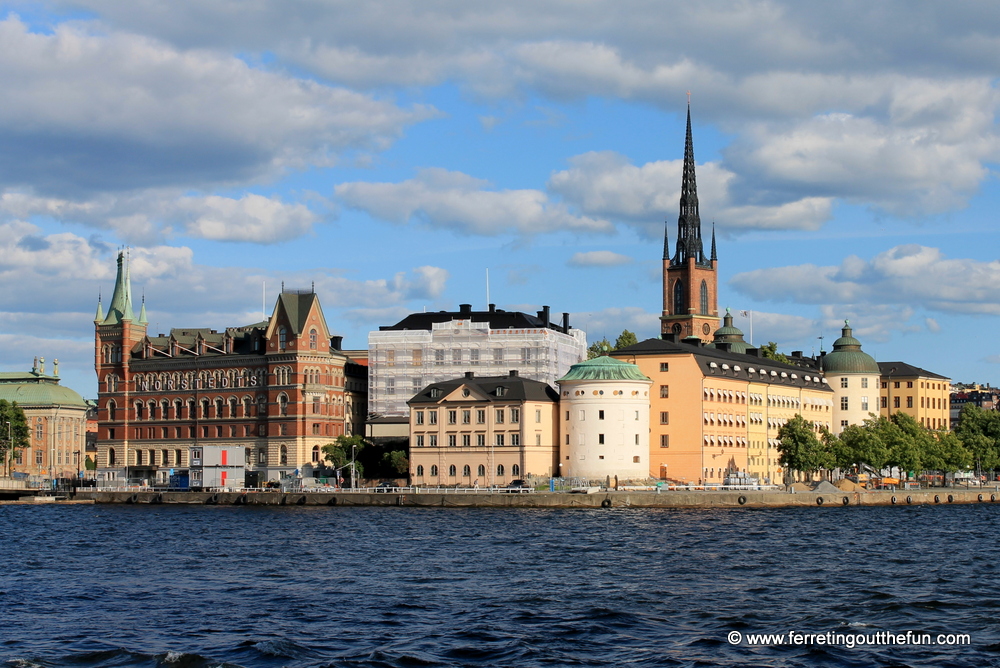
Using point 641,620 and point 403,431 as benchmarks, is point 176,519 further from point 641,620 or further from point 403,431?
point 641,620

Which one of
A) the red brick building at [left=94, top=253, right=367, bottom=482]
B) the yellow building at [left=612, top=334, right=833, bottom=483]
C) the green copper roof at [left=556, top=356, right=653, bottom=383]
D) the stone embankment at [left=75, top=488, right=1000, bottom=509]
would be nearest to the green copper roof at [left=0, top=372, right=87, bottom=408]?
the red brick building at [left=94, top=253, right=367, bottom=482]

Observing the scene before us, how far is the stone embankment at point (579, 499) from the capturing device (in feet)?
341

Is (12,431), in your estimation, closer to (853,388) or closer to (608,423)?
(608,423)

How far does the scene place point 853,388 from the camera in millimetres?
159750

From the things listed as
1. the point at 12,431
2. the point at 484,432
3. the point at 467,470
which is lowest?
the point at 467,470

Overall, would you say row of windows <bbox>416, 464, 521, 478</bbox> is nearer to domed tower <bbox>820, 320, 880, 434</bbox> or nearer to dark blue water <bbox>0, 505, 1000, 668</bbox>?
dark blue water <bbox>0, 505, 1000, 668</bbox>

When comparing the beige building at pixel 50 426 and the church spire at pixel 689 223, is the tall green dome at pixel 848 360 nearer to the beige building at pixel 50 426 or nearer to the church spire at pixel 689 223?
the church spire at pixel 689 223

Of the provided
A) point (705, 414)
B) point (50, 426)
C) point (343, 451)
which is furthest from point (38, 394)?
point (705, 414)

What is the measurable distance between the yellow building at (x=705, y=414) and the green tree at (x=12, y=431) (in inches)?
3138

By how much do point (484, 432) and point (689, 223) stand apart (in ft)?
250

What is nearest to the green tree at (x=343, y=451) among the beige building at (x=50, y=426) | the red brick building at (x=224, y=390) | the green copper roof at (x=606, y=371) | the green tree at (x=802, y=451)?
the red brick building at (x=224, y=390)

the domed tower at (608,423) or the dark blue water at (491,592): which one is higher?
the domed tower at (608,423)

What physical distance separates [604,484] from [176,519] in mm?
37040

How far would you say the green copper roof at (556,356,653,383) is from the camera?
11995 cm
